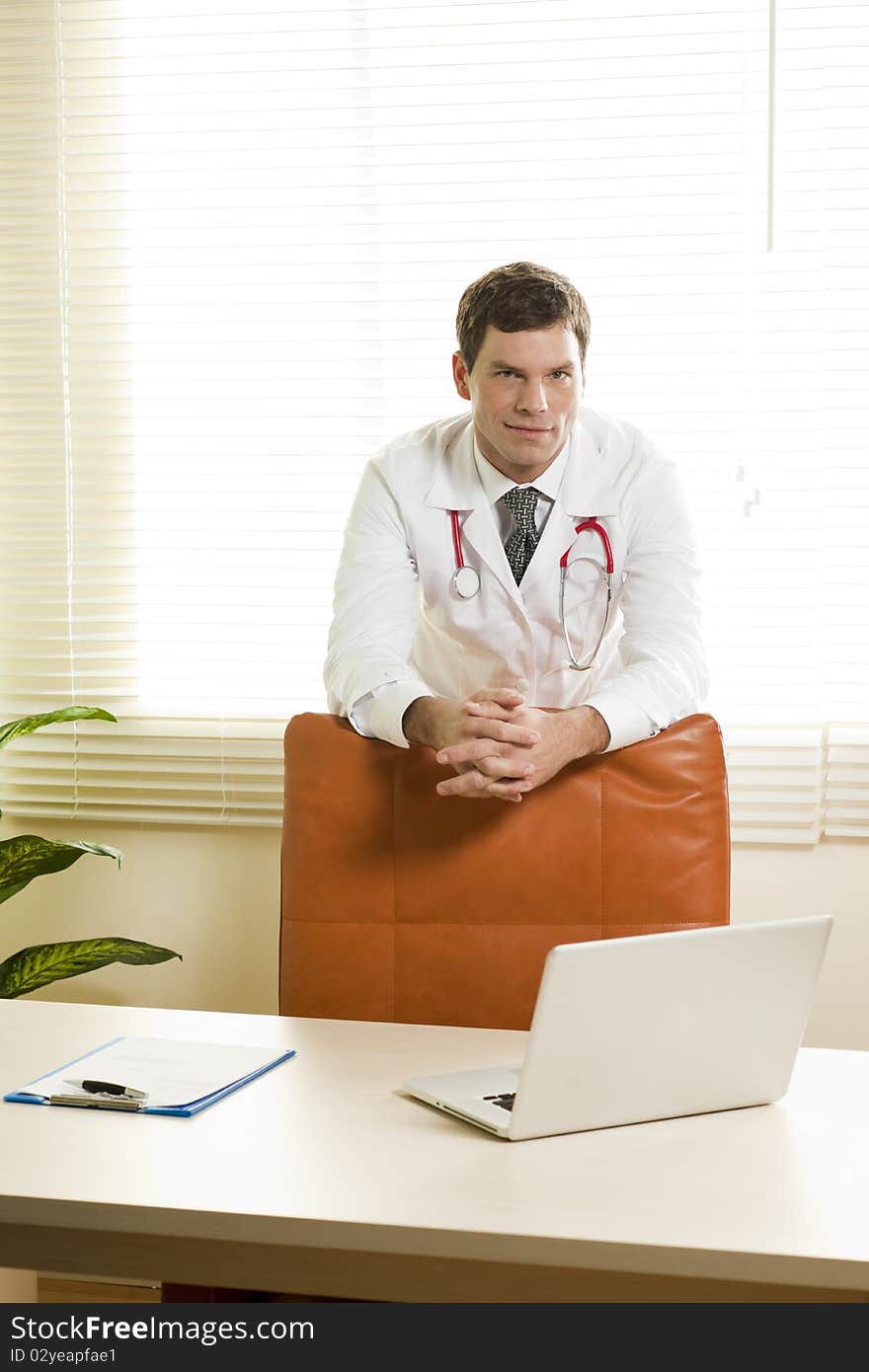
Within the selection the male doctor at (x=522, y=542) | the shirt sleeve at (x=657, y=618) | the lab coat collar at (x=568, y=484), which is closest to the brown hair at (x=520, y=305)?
the male doctor at (x=522, y=542)

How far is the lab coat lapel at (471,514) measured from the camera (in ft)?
7.01

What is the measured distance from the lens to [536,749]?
1.77 meters

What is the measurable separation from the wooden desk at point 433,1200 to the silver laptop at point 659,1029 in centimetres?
2

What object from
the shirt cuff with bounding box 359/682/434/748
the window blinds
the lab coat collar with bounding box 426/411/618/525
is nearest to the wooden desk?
the shirt cuff with bounding box 359/682/434/748

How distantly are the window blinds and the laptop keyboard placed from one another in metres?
1.38

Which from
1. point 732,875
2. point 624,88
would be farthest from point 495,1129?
point 624,88

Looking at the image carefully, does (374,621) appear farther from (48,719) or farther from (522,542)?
(48,719)

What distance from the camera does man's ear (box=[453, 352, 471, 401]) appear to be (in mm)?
2203

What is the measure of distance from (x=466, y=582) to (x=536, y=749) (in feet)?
1.47

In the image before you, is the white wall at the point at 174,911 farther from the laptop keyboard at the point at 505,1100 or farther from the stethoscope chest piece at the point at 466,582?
the laptop keyboard at the point at 505,1100

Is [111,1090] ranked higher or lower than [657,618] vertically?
lower

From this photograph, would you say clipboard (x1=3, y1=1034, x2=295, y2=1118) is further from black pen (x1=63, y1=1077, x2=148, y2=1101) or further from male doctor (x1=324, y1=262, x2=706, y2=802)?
male doctor (x1=324, y1=262, x2=706, y2=802)

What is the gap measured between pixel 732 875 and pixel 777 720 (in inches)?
11.9

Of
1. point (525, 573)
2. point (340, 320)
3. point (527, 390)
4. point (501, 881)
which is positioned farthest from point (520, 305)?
point (501, 881)
